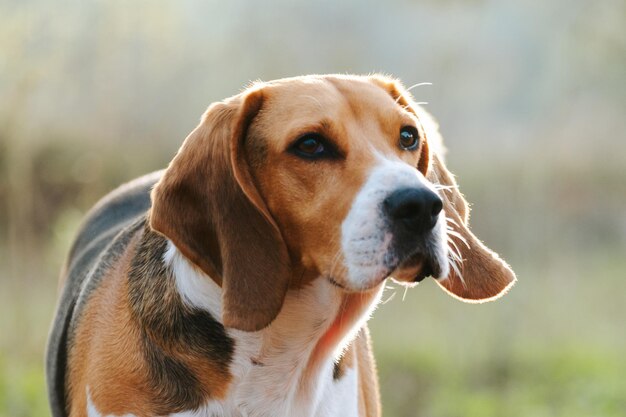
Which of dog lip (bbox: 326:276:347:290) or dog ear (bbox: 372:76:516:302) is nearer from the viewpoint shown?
dog lip (bbox: 326:276:347:290)

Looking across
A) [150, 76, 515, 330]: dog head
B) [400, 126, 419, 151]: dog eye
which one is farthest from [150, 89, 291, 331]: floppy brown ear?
[400, 126, 419, 151]: dog eye

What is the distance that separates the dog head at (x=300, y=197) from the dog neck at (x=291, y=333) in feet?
0.32

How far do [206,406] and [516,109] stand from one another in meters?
7.75

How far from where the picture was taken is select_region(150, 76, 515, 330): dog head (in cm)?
344

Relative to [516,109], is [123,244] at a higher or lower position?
higher

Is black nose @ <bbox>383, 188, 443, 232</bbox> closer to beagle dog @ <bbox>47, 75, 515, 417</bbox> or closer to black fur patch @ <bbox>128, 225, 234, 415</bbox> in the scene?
beagle dog @ <bbox>47, 75, 515, 417</bbox>

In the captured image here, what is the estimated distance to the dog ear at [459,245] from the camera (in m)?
4.18

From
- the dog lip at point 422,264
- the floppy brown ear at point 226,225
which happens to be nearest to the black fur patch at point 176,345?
the floppy brown ear at point 226,225

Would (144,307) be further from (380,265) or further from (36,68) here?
(36,68)

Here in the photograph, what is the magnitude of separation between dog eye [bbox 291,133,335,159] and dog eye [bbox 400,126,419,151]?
0.35 meters

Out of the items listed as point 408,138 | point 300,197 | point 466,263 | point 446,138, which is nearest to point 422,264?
point 300,197

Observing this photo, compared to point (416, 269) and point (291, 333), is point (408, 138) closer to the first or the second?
point (416, 269)

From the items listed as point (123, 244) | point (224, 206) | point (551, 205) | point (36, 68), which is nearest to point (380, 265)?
point (224, 206)

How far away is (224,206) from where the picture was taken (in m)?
3.71
